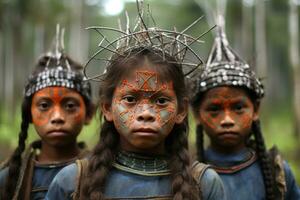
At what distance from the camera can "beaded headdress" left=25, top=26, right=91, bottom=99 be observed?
492 centimetres

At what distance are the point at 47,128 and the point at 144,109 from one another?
1570 millimetres

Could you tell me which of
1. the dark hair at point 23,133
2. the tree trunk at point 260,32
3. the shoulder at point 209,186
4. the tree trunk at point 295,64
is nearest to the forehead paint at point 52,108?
the dark hair at point 23,133

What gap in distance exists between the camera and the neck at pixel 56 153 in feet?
16.2

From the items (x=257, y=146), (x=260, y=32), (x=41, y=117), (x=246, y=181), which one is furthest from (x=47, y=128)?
(x=260, y=32)

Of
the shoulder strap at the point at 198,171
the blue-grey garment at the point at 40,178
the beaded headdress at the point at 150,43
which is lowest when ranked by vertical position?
the blue-grey garment at the point at 40,178

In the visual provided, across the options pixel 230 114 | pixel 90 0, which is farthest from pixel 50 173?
pixel 90 0

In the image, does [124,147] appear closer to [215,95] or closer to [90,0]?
[215,95]

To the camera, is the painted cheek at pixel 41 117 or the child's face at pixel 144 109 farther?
the painted cheek at pixel 41 117

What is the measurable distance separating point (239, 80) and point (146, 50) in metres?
1.47

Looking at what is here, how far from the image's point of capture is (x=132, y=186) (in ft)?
11.4

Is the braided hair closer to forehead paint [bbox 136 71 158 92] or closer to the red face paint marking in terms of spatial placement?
the red face paint marking

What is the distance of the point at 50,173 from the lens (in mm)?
4812

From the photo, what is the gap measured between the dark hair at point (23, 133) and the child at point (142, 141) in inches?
51.5

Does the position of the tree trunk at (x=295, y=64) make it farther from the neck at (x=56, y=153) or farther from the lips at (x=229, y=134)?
the neck at (x=56, y=153)
